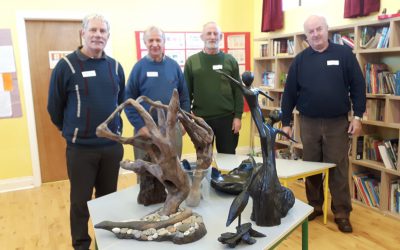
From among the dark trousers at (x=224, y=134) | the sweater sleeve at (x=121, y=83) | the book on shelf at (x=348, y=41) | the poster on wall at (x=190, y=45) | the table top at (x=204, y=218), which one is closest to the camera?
the table top at (x=204, y=218)

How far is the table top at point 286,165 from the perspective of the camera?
250cm

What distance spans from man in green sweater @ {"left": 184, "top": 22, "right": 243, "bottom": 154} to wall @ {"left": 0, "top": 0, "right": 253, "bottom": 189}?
67.0 inches

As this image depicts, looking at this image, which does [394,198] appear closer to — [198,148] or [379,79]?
[379,79]

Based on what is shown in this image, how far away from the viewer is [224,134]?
297 centimetres

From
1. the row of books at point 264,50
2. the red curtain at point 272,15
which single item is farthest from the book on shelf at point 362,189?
the red curtain at point 272,15

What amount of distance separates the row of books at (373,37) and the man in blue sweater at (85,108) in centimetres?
227

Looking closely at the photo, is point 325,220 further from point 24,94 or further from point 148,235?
point 24,94


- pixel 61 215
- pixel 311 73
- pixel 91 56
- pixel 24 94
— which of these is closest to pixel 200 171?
pixel 91 56

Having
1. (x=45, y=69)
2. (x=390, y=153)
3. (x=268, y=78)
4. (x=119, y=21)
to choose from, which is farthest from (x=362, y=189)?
(x=45, y=69)

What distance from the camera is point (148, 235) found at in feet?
4.09

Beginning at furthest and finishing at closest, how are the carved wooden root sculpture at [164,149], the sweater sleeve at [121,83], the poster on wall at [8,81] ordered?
the poster on wall at [8,81]
the sweater sleeve at [121,83]
the carved wooden root sculpture at [164,149]

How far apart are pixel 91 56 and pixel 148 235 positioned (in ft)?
3.88

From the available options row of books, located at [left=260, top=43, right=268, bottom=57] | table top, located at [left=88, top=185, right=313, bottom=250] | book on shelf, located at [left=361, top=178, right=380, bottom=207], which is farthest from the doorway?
book on shelf, located at [left=361, top=178, right=380, bottom=207]

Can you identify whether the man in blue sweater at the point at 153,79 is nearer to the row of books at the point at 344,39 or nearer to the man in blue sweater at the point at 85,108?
the man in blue sweater at the point at 85,108
